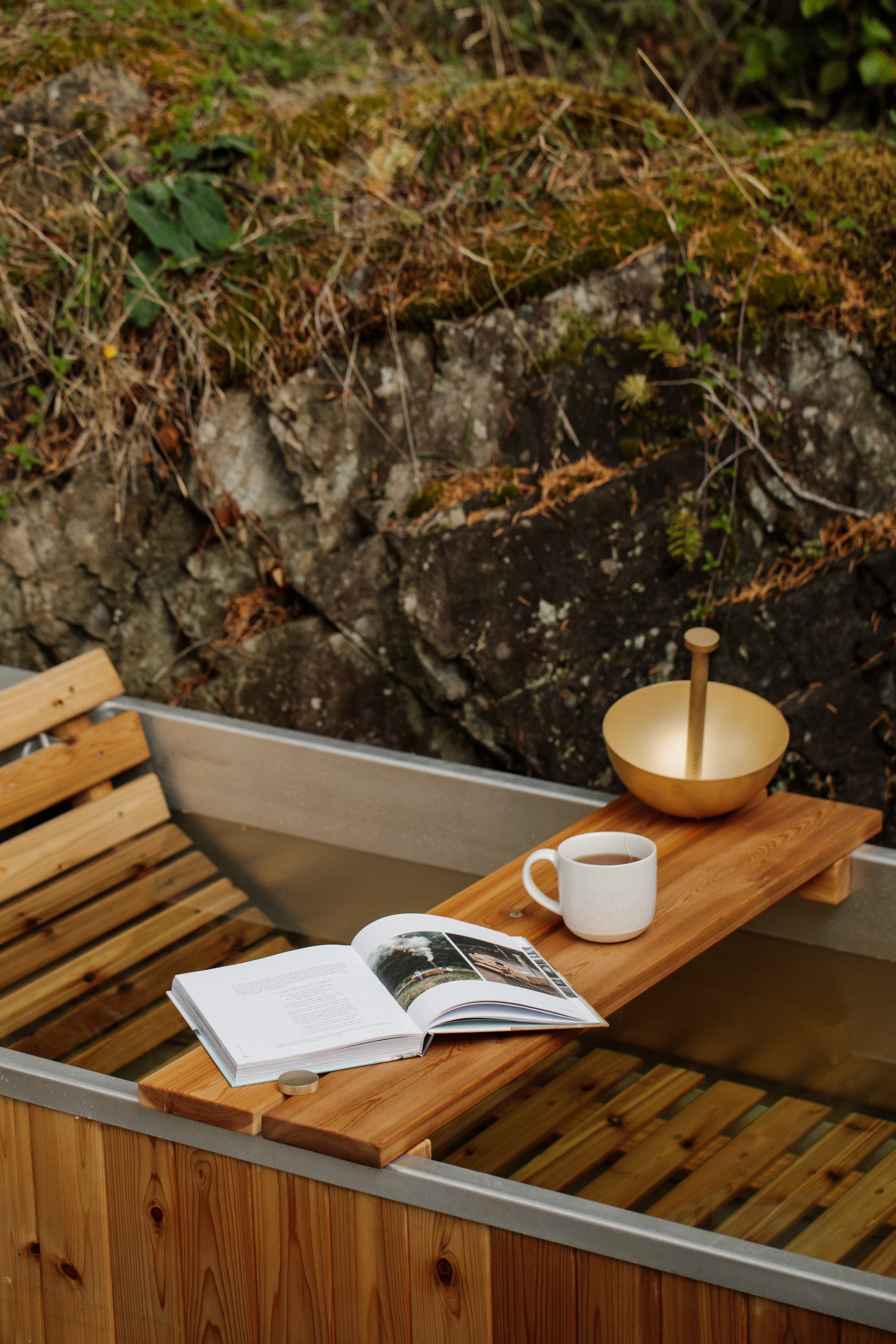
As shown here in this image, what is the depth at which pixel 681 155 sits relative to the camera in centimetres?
304

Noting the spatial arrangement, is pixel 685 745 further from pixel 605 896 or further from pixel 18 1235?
pixel 18 1235

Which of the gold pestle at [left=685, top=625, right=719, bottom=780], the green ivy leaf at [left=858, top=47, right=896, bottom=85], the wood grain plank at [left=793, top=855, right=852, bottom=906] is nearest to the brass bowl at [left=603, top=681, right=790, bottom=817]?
the gold pestle at [left=685, top=625, right=719, bottom=780]

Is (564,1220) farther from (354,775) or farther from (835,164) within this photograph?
(835,164)

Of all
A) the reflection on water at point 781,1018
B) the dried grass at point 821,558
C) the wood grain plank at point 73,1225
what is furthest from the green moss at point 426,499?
the wood grain plank at point 73,1225

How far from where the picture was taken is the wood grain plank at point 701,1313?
3.94 feet

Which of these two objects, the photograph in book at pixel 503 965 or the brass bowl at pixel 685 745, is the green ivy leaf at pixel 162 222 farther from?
the photograph in book at pixel 503 965

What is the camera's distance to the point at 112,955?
2.16m

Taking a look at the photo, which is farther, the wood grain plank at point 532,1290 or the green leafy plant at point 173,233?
the green leafy plant at point 173,233

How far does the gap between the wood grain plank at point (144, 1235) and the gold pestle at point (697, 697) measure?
0.98 m

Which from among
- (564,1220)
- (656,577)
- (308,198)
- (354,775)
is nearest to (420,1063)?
(564,1220)

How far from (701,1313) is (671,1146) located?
0.39 m

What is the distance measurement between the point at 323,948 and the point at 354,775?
27.6 inches

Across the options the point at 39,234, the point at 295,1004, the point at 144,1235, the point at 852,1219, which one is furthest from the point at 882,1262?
the point at 39,234

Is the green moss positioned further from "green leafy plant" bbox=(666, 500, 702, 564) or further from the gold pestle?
the gold pestle
